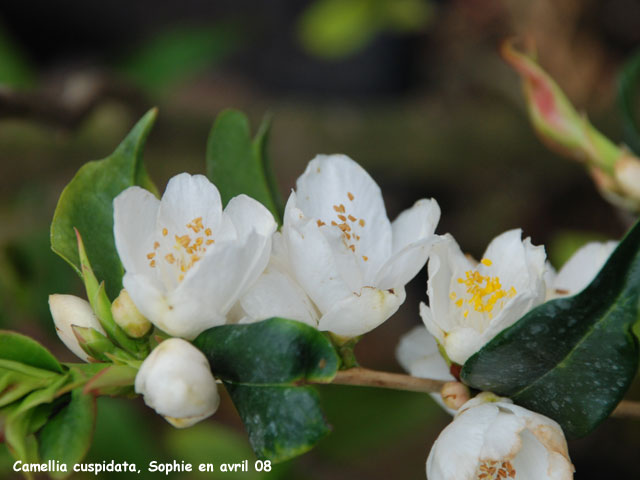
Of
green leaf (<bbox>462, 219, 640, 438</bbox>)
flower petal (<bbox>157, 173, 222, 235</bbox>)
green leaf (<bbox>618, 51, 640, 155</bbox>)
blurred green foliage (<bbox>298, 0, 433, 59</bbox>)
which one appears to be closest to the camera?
green leaf (<bbox>462, 219, 640, 438</bbox>)

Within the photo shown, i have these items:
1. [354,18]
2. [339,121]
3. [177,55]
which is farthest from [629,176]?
[177,55]

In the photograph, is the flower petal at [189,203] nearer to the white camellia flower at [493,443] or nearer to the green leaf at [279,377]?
the green leaf at [279,377]

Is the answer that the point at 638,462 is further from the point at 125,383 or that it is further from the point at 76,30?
the point at 76,30

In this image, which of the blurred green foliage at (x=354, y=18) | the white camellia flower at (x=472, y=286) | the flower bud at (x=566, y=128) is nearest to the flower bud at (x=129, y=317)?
the white camellia flower at (x=472, y=286)

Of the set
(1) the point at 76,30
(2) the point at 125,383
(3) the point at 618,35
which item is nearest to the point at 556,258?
(3) the point at 618,35

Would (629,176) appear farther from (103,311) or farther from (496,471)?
(103,311)

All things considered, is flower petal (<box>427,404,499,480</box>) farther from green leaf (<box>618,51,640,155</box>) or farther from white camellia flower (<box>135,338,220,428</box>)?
green leaf (<box>618,51,640,155</box>)

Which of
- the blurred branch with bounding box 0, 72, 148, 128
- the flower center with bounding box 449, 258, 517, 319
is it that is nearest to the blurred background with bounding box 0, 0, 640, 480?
the blurred branch with bounding box 0, 72, 148, 128
